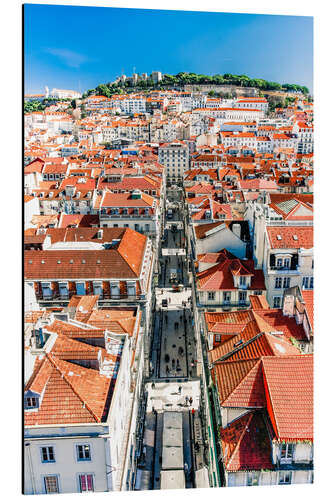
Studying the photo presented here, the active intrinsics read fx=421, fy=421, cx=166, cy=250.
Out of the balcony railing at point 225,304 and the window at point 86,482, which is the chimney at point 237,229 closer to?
the balcony railing at point 225,304

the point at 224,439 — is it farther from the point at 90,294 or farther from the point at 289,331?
the point at 90,294

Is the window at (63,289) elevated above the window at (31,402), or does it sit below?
above

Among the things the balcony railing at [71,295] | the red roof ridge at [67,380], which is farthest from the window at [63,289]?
the red roof ridge at [67,380]

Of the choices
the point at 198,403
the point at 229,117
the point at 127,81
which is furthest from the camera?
the point at 127,81

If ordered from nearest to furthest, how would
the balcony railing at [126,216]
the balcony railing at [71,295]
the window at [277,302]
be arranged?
the window at [277,302], the balcony railing at [71,295], the balcony railing at [126,216]

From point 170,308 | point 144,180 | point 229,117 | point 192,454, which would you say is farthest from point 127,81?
point 192,454

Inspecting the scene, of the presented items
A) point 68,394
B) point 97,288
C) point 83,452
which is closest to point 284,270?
point 97,288

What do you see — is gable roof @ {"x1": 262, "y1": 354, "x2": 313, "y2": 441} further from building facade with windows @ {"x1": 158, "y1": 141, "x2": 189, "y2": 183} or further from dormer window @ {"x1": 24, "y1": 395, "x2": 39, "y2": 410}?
building facade with windows @ {"x1": 158, "y1": 141, "x2": 189, "y2": 183}
